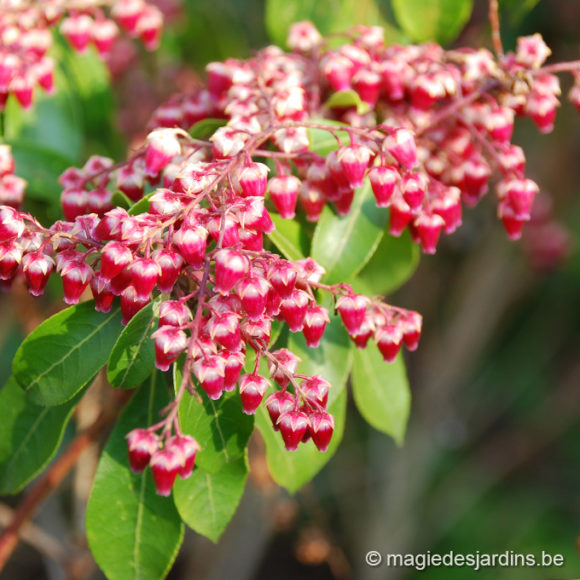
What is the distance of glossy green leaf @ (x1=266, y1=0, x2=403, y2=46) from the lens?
66.4 inches

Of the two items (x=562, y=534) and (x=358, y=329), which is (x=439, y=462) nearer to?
(x=562, y=534)

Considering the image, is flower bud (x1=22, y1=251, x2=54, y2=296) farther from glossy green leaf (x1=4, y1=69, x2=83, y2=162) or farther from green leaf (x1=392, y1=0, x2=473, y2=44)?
green leaf (x1=392, y1=0, x2=473, y2=44)

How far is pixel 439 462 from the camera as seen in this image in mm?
3688

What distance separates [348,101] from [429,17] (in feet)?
1.55

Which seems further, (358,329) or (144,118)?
(144,118)

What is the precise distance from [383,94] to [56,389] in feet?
2.48

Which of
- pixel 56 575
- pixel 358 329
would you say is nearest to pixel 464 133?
pixel 358 329

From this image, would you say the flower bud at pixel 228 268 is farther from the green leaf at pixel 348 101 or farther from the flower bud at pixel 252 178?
the green leaf at pixel 348 101

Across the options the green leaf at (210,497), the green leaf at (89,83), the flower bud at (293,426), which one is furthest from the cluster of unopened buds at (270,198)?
the green leaf at (89,83)

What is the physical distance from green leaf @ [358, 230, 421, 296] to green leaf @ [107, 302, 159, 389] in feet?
1.63

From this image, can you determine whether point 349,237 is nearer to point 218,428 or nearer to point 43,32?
point 218,428

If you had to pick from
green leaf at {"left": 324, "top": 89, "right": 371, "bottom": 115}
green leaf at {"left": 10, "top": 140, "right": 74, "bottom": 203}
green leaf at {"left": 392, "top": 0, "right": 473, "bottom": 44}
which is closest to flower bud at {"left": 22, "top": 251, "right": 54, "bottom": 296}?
green leaf at {"left": 10, "top": 140, "right": 74, "bottom": 203}

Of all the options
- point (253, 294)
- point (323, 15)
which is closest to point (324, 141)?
point (253, 294)

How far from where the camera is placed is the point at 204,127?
1.24 metres
